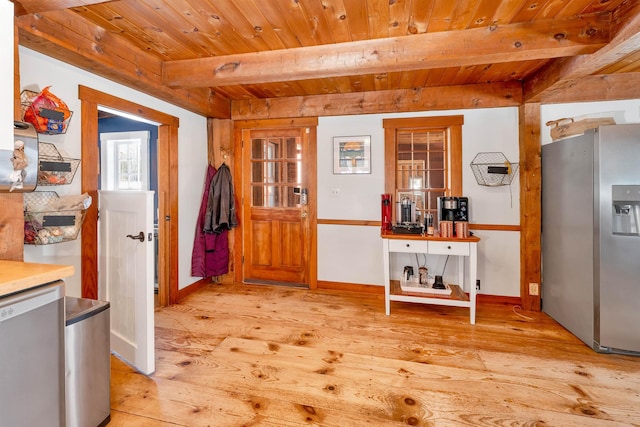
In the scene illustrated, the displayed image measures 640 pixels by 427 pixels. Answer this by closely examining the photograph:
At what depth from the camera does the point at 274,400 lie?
181cm

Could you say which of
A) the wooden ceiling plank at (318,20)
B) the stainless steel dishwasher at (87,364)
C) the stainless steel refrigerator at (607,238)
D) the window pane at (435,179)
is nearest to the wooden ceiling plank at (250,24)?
the wooden ceiling plank at (318,20)

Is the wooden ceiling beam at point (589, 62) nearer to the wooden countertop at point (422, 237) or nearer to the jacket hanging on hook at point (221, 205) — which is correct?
the wooden countertop at point (422, 237)

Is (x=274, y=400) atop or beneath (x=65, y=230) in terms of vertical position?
beneath

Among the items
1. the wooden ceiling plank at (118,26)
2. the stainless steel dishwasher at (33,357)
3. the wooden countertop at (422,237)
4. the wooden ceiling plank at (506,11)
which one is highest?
the wooden ceiling plank at (118,26)

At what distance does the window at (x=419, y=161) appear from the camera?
11.4 feet

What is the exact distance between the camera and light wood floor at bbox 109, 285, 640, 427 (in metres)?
1.70

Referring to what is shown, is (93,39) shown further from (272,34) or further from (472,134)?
(472,134)

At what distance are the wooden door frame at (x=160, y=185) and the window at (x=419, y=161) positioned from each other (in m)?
2.40

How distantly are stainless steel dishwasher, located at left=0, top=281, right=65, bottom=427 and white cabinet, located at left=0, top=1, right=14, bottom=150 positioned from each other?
644 mm

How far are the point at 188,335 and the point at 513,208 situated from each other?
345 centimetres

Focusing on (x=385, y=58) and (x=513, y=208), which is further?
(x=513, y=208)

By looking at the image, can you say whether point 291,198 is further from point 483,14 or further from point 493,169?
point 483,14

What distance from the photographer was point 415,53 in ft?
7.26

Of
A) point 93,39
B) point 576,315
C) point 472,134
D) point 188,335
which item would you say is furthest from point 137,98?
point 576,315
